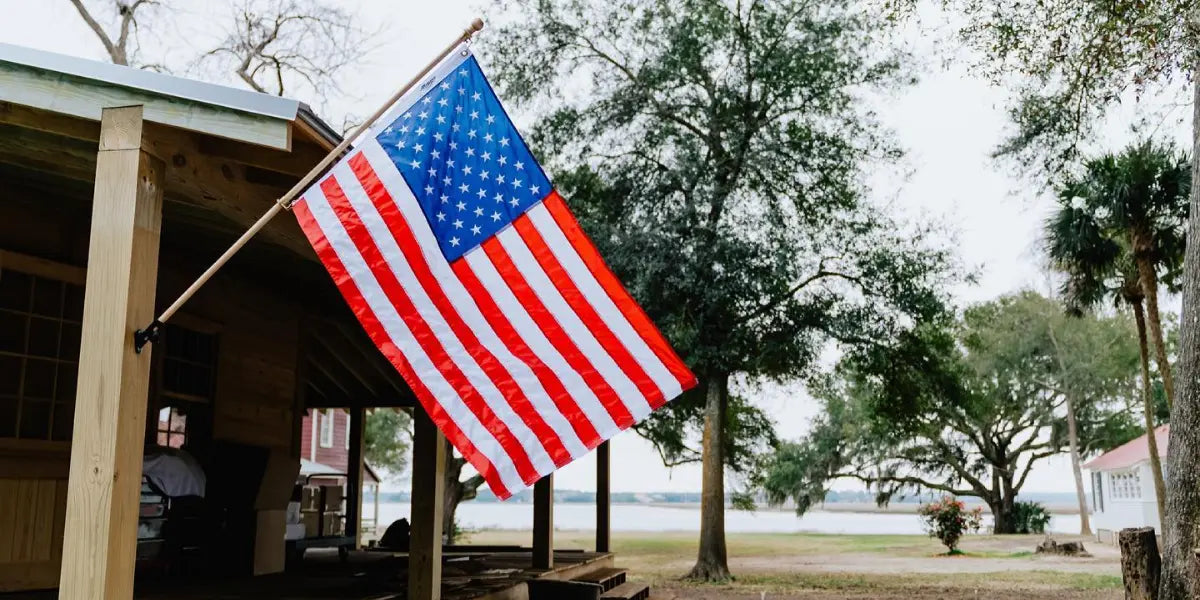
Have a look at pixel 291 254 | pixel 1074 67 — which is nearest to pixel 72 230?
pixel 291 254

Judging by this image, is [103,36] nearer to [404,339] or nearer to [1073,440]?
[404,339]

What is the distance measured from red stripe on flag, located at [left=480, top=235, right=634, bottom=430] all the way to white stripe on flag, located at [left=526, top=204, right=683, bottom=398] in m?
0.20

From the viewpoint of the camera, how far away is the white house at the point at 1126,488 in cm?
3180

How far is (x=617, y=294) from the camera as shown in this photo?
4.47m

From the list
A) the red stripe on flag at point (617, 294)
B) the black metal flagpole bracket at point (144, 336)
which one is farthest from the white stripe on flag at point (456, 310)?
the black metal flagpole bracket at point (144, 336)

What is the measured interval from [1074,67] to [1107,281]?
980 centimetres

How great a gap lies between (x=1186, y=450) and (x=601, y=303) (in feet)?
34.6

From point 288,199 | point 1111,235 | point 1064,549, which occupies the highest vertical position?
point 1111,235

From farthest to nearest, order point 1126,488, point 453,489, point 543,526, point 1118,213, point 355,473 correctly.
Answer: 1. point 1126,488
2. point 453,489
3. point 1118,213
4. point 355,473
5. point 543,526

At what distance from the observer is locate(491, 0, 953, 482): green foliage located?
19.8 metres

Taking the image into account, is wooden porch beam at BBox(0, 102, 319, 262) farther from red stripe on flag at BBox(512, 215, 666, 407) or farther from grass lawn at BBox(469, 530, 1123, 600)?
grass lawn at BBox(469, 530, 1123, 600)

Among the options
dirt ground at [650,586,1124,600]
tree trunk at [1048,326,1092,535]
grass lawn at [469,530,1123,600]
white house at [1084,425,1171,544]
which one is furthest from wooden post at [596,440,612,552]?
tree trunk at [1048,326,1092,535]

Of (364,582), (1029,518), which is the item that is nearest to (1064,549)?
(1029,518)

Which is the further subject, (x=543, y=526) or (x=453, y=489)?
(x=453, y=489)
